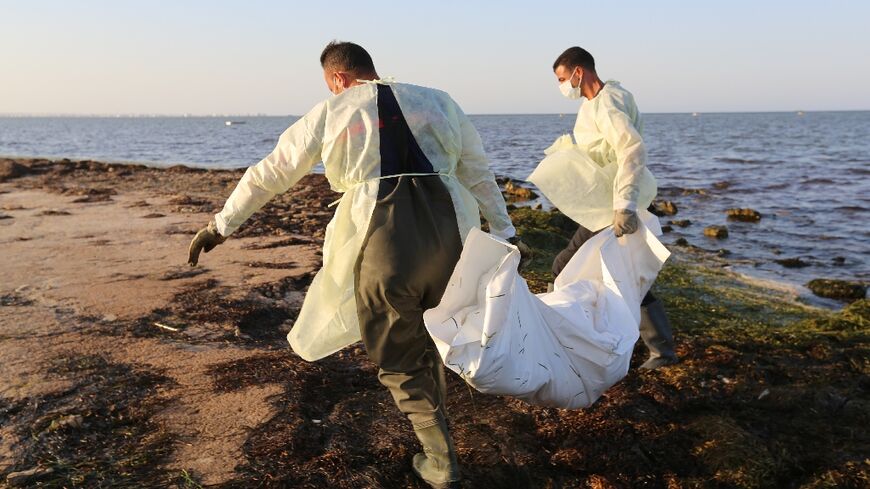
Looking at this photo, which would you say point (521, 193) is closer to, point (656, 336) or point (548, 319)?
point (656, 336)

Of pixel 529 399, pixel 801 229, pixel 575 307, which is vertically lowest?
pixel 801 229

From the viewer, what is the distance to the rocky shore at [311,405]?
3.16 meters

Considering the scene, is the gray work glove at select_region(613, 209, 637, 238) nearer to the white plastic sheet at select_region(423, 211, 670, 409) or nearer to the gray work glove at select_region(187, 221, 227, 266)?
the white plastic sheet at select_region(423, 211, 670, 409)

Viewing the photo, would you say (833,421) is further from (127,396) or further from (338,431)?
(127,396)

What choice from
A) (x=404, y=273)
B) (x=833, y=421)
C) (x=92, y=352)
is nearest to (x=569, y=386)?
(x=404, y=273)

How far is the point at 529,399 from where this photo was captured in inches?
123

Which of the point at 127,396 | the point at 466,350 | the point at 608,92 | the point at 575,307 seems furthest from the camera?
the point at 608,92

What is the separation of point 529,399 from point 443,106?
4.48 ft

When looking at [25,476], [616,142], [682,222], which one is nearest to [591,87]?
[616,142]

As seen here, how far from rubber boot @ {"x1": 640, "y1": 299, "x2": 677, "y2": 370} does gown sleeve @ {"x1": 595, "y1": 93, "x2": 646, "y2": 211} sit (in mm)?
795

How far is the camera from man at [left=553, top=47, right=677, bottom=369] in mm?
4016

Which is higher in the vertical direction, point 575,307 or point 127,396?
point 575,307

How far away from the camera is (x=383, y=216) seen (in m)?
2.86

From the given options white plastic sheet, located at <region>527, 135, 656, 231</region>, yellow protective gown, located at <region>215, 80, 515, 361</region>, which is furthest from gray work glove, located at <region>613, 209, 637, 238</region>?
yellow protective gown, located at <region>215, 80, 515, 361</region>
